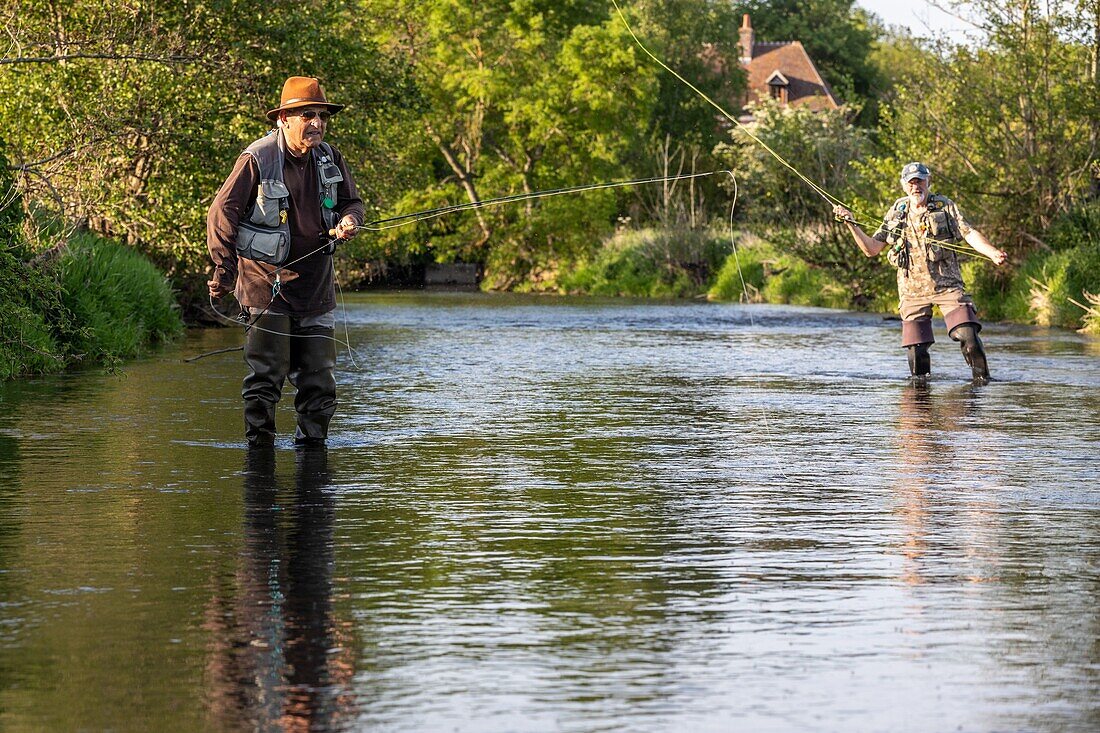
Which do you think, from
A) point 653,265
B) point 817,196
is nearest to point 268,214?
point 817,196

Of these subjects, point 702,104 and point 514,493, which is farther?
point 702,104

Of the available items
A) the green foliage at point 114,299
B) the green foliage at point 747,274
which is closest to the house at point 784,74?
the green foliage at point 747,274

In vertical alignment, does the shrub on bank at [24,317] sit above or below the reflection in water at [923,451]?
above

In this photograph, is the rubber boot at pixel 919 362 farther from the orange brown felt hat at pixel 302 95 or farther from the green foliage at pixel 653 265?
the green foliage at pixel 653 265

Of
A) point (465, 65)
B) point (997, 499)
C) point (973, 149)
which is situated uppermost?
point (465, 65)

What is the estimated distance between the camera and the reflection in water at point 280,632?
511cm

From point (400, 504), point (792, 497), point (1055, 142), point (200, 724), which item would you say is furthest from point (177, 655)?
point (1055, 142)

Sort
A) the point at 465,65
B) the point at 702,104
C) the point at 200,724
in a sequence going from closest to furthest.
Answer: the point at 200,724 → the point at 465,65 → the point at 702,104

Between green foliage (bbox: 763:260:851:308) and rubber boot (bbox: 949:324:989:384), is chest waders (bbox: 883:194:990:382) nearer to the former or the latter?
rubber boot (bbox: 949:324:989:384)

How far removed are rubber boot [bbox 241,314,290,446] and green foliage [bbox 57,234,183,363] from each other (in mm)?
6261

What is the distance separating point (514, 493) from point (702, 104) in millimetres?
73688

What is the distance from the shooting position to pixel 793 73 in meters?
94.6

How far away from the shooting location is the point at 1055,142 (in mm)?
29891

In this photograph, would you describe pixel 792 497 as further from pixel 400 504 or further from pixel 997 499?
pixel 400 504
